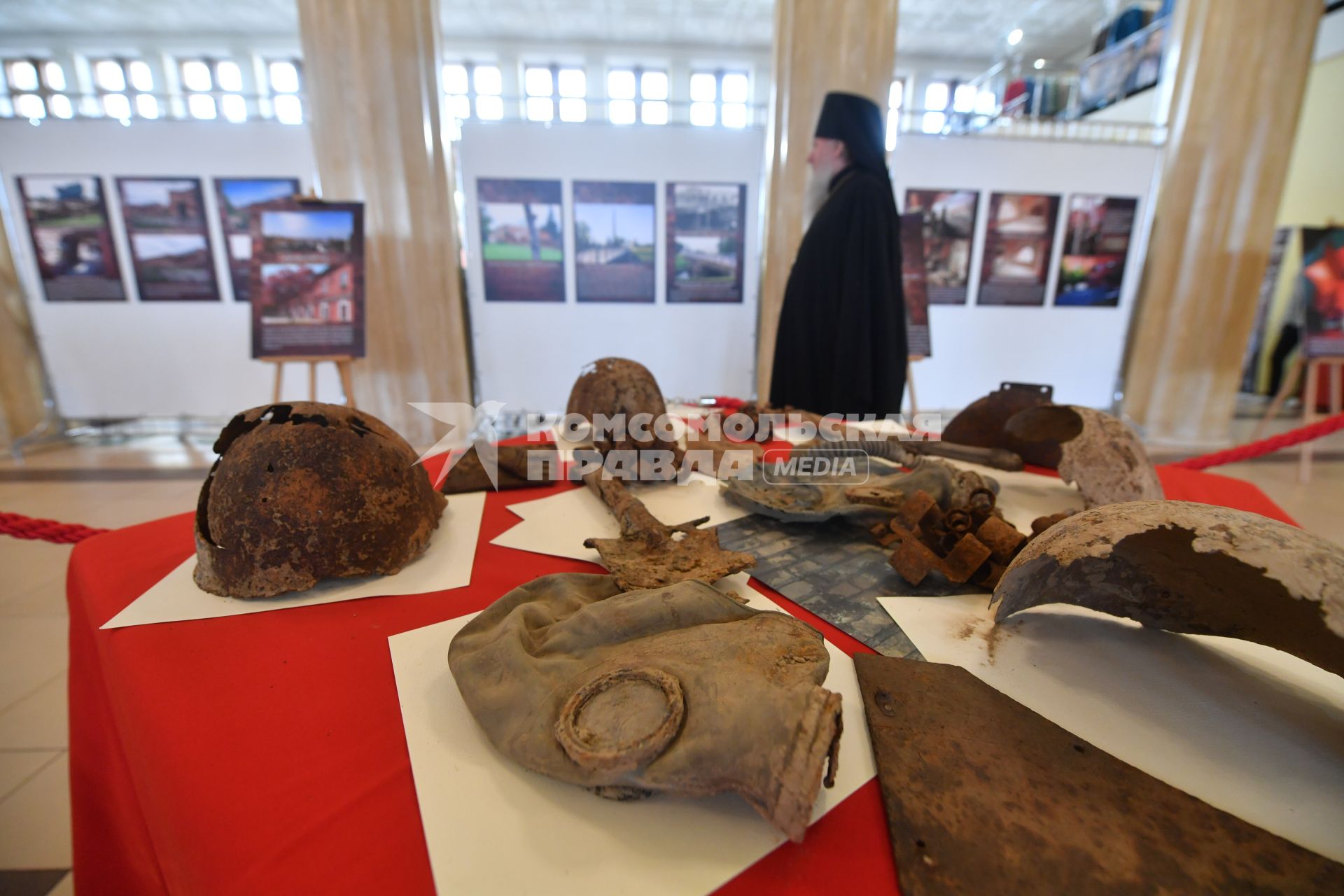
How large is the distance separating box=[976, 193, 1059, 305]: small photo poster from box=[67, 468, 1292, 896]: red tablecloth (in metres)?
5.95

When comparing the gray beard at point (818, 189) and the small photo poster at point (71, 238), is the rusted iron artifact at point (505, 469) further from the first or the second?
the small photo poster at point (71, 238)

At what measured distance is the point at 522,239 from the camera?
17.8 feet

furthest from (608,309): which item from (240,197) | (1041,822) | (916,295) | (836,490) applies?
(1041,822)

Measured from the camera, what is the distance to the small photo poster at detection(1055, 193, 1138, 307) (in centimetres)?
583

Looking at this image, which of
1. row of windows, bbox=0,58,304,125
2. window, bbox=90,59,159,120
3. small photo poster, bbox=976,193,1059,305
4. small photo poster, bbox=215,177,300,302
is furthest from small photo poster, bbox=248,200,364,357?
window, bbox=90,59,159,120

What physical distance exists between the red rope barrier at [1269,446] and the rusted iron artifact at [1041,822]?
230cm

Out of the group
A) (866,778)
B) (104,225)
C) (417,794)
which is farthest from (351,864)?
(104,225)

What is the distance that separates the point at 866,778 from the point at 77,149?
831 centimetres

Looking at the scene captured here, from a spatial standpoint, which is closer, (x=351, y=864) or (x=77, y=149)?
(x=351, y=864)

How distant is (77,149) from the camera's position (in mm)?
5324

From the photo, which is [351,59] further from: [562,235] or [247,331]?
[247,331]

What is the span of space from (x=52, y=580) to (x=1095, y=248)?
9.21m

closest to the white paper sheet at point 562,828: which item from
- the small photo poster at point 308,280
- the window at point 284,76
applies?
the small photo poster at point 308,280

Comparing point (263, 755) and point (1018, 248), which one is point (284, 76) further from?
point (263, 755)
